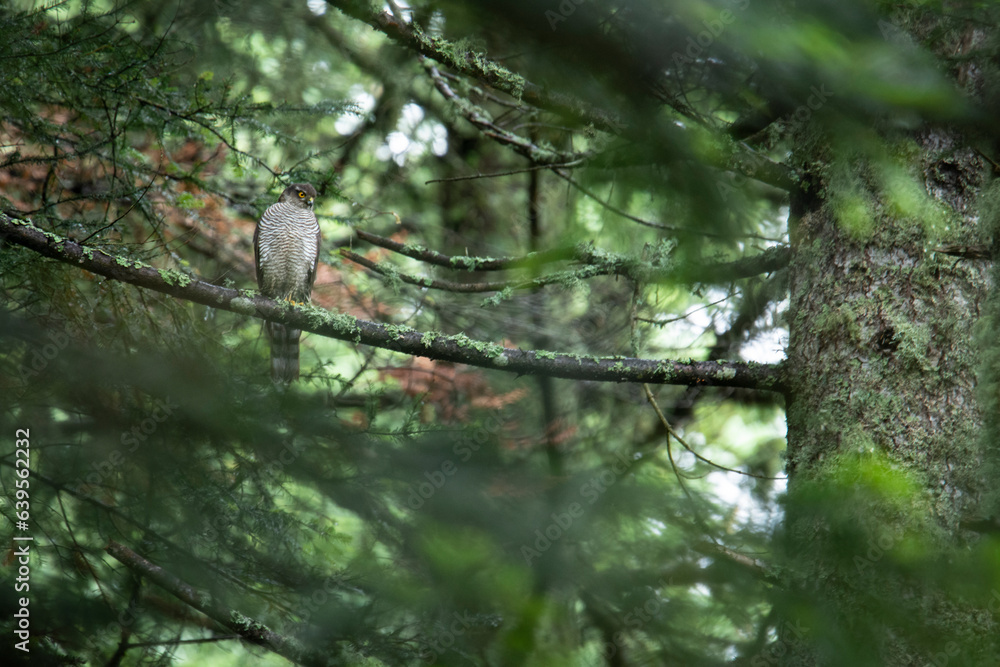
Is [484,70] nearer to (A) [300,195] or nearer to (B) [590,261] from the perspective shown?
(B) [590,261]

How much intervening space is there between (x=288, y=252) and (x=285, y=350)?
905mm

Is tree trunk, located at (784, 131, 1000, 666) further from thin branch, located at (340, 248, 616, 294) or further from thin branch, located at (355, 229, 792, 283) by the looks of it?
thin branch, located at (340, 248, 616, 294)

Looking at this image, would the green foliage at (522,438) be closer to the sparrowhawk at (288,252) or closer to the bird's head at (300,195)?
the sparrowhawk at (288,252)

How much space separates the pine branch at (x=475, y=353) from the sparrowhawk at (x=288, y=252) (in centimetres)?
153

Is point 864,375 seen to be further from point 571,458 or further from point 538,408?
point 538,408

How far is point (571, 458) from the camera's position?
4.84 meters

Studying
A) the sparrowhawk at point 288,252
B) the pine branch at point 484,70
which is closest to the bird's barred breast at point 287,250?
the sparrowhawk at point 288,252

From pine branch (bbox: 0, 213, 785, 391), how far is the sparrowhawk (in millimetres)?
1535

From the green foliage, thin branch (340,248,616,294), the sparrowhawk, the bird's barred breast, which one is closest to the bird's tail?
the sparrowhawk

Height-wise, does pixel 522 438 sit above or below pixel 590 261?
below

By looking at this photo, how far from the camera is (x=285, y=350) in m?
4.84

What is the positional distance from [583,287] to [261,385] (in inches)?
66.8

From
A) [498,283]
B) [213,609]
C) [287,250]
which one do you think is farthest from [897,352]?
[287,250]

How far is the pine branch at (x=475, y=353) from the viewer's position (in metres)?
3.06
